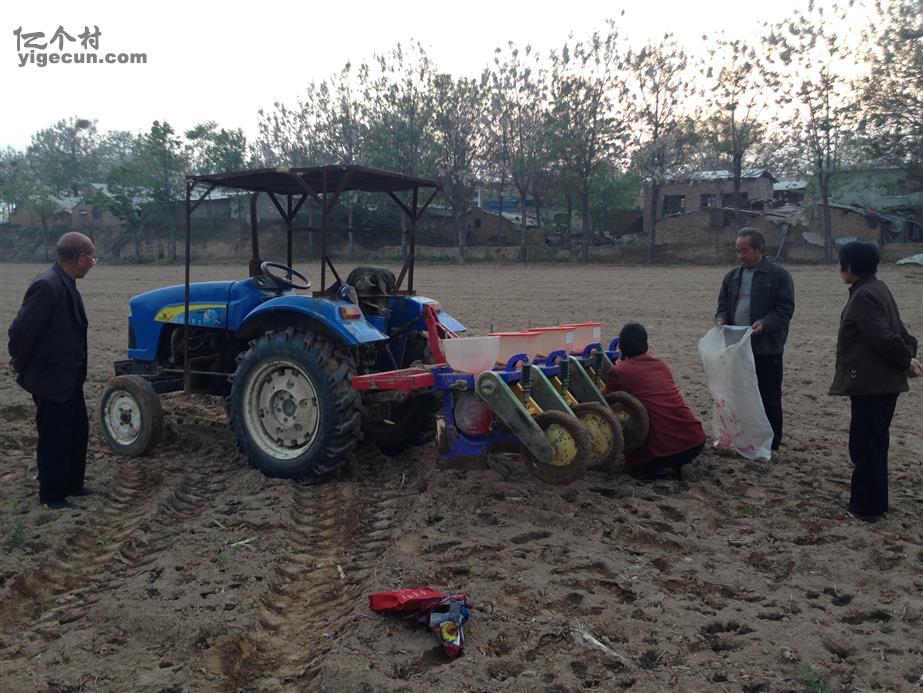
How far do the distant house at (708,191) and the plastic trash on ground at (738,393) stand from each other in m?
37.3

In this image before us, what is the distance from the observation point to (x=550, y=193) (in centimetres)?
4550

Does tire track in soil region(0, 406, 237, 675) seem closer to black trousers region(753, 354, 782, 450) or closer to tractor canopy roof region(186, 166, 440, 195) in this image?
tractor canopy roof region(186, 166, 440, 195)

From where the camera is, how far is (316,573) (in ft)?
12.9

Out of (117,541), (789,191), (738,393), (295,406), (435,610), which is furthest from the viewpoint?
(789,191)

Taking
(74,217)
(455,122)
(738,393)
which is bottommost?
(738,393)

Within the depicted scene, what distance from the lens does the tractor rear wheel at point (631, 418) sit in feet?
16.6

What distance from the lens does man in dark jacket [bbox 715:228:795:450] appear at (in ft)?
18.8

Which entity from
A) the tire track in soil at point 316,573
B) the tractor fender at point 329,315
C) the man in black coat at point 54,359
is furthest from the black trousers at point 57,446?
the tire track in soil at point 316,573

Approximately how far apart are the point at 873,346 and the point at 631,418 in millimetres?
1487

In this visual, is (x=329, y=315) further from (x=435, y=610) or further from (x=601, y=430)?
(x=435, y=610)

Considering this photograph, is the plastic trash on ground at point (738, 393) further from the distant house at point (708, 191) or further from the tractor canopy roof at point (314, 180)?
the distant house at point (708, 191)

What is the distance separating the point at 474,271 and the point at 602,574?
28914 mm

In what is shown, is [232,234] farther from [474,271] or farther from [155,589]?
[155,589]

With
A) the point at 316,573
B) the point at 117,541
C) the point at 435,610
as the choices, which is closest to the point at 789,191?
the point at 316,573
